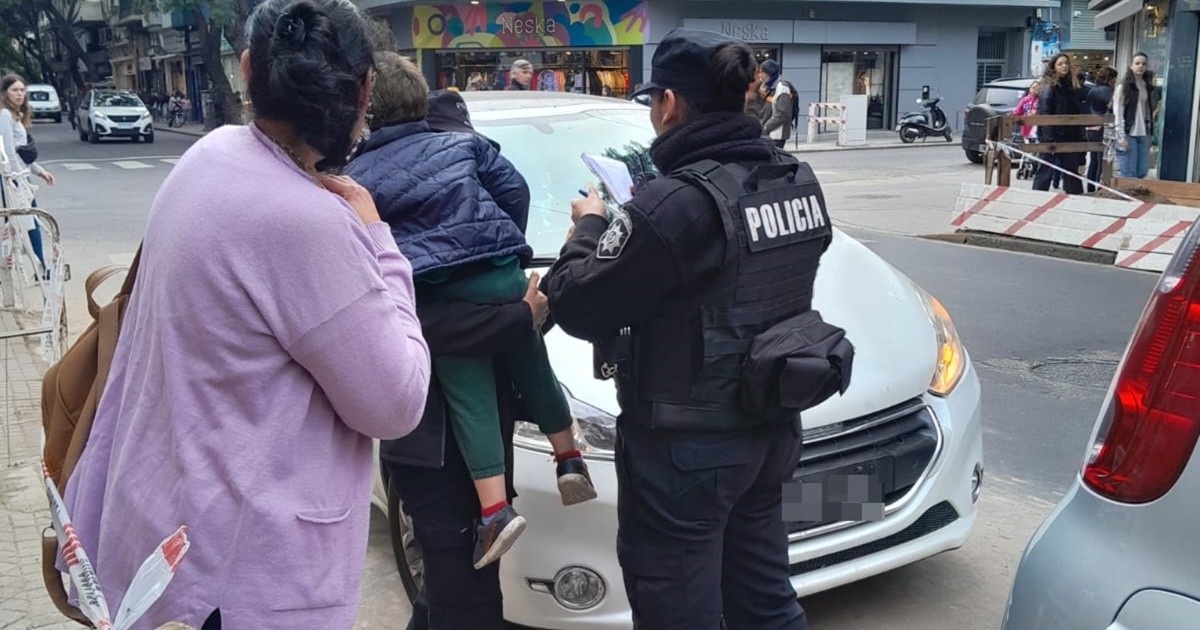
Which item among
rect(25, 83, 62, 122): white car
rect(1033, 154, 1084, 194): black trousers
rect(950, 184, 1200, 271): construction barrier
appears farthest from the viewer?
rect(25, 83, 62, 122): white car

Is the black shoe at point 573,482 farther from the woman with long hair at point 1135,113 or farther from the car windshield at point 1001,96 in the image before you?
the car windshield at point 1001,96

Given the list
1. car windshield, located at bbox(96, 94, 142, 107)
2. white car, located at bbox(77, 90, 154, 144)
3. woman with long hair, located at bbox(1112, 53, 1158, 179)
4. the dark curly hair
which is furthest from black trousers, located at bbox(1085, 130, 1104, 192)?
car windshield, located at bbox(96, 94, 142, 107)

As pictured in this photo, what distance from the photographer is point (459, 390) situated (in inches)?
108

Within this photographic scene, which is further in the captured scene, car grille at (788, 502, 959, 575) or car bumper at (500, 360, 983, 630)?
car grille at (788, 502, 959, 575)

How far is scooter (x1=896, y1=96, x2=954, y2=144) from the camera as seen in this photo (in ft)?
91.2

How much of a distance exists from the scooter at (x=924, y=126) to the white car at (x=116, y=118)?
854 inches

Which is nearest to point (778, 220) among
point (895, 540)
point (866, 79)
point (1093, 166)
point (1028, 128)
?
point (895, 540)

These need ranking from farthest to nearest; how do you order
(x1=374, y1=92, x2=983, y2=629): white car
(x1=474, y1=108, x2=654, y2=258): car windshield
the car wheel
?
1. (x1=474, y1=108, x2=654, y2=258): car windshield
2. the car wheel
3. (x1=374, y1=92, x2=983, y2=629): white car

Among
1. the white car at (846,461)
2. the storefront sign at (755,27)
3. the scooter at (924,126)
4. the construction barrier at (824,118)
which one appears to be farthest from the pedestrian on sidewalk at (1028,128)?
the storefront sign at (755,27)

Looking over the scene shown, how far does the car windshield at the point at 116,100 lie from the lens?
3246cm

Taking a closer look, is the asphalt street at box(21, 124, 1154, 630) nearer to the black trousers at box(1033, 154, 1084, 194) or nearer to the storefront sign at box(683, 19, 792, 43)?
the black trousers at box(1033, 154, 1084, 194)

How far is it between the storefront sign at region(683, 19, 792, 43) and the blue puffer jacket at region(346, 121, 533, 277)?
28627 mm

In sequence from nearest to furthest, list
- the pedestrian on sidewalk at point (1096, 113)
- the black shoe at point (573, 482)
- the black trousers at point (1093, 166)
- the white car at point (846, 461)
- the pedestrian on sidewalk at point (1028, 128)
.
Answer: the black shoe at point (573, 482) < the white car at point (846, 461) < the pedestrian on sidewalk at point (1096, 113) < the black trousers at point (1093, 166) < the pedestrian on sidewalk at point (1028, 128)

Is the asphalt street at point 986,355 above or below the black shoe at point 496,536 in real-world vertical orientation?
below
